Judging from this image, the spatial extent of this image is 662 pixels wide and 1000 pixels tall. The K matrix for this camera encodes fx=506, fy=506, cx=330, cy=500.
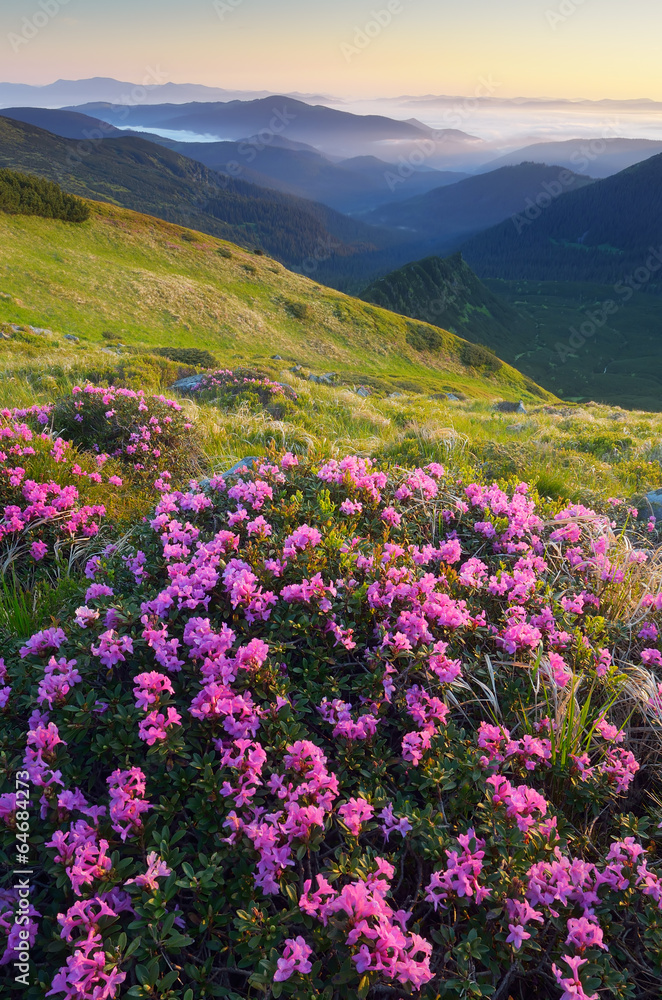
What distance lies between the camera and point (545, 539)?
4445 mm

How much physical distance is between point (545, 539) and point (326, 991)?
11.7 ft

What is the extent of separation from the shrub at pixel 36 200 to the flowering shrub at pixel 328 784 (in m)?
70.7

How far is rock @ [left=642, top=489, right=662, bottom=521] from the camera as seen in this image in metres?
6.45

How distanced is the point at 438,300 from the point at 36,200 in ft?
480

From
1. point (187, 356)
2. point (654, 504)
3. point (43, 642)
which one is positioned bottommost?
point (187, 356)

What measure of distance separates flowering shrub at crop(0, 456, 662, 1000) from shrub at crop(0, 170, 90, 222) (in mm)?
70724

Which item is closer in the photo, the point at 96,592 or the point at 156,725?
the point at 156,725

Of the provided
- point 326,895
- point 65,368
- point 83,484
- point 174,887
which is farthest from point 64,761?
point 65,368

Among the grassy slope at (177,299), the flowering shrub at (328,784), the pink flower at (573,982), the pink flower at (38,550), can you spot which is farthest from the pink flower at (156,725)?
the grassy slope at (177,299)

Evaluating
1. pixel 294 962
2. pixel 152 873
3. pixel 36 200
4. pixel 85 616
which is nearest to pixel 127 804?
pixel 152 873

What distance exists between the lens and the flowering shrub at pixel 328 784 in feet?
6.01

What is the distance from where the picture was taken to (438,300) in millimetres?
179875

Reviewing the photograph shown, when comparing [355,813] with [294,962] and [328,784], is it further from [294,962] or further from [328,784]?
[294,962]

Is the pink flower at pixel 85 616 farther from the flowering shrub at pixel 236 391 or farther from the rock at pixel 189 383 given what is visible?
the rock at pixel 189 383
